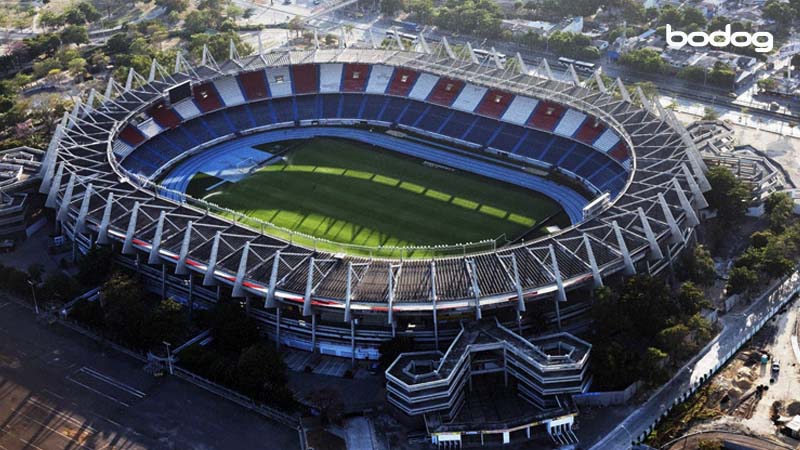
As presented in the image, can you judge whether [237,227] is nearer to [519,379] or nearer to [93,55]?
[519,379]

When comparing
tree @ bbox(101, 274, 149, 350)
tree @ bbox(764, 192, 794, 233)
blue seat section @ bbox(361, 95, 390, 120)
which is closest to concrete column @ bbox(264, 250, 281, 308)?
tree @ bbox(101, 274, 149, 350)

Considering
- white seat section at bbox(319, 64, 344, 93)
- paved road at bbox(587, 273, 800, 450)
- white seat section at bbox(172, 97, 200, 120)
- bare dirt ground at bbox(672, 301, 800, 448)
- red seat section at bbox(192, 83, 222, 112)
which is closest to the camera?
paved road at bbox(587, 273, 800, 450)

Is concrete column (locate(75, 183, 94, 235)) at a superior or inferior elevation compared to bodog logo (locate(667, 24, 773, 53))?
inferior

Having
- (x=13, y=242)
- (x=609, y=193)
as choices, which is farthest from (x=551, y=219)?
(x=13, y=242)

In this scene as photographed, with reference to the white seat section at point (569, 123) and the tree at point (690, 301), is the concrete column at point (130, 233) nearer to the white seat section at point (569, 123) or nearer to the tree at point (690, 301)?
the tree at point (690, 301)

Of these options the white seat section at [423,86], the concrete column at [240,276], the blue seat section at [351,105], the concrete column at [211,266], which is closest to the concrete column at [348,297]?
the concrete column at [240,276]

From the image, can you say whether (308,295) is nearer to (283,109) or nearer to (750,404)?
(750,404)

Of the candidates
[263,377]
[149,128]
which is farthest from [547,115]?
[263,377]

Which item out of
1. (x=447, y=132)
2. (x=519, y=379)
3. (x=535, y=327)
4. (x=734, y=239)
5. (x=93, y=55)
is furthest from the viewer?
(x=93, y=55)

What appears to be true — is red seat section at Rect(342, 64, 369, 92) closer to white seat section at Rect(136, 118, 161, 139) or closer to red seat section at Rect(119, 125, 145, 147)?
white seat section at Rect(136, 118, 161, 139)
